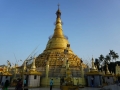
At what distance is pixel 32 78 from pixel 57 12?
119 feet

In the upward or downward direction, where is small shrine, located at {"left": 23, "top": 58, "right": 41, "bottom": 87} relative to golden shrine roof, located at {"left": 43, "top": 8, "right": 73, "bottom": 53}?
downward

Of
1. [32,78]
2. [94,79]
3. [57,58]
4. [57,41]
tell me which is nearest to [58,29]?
[57,41]

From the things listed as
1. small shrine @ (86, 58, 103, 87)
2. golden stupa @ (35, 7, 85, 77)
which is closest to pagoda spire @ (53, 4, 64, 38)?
golden stupa @ (35, 7, 85, 77)

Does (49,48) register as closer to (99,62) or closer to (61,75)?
(61,75)

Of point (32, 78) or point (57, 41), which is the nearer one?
point (32, 78)

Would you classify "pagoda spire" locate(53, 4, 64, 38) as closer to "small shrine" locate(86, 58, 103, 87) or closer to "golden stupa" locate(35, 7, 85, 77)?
"golden stupa" locate(35, 7, 85, 77)

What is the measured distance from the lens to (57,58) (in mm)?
37344

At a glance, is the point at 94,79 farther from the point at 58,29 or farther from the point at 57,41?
the point at 58,29

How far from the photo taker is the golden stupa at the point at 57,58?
100 feet

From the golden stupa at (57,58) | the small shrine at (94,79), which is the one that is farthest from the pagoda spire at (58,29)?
the small shrine at (94,79)

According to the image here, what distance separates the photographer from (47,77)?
29.0 metres

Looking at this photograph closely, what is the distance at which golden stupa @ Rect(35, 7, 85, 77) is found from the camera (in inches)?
1206

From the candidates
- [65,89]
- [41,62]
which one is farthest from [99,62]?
[65,89]

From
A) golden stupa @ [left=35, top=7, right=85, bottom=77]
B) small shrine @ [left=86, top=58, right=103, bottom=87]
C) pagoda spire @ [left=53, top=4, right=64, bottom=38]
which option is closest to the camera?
small shrine @ [left=86, top=58, right=103, bottom=87]
